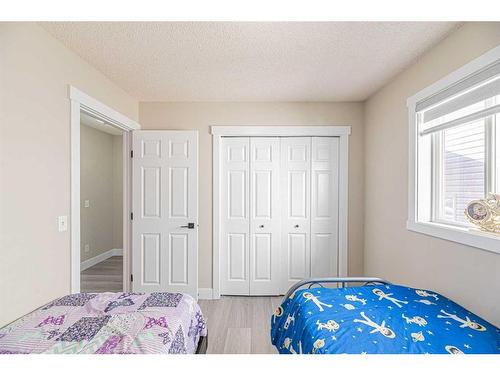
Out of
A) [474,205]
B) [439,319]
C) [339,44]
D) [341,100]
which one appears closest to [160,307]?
[439,319]

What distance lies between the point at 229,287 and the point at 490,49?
323 centimetres

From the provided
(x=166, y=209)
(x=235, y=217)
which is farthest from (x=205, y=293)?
(x=166, y=209)

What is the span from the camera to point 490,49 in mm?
1477

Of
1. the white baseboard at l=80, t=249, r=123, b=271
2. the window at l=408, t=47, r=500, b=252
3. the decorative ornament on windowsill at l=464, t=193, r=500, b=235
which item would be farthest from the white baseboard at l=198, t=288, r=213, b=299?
the decorative ornament on windowsill at l=464, t=193, r=500, b=235

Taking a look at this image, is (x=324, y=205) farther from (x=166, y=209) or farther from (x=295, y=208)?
(x=166, y=209)

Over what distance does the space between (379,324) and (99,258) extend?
5042mm

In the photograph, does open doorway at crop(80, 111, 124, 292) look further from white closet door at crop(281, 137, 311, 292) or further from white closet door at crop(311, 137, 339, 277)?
white closet door at crop(311, 137, 339, 277)

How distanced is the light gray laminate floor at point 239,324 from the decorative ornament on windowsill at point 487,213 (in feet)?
5.73

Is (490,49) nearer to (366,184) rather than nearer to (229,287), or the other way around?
(366,184)

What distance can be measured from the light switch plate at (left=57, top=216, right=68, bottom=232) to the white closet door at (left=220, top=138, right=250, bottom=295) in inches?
67.5

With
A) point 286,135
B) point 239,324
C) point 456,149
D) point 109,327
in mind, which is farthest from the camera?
point 286,135

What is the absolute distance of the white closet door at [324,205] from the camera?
10.9 feet

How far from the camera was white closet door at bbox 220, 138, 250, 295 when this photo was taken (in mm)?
3320

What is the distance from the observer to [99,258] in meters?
4.95
